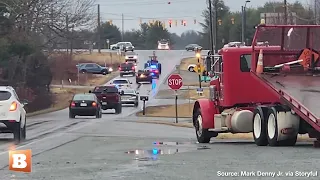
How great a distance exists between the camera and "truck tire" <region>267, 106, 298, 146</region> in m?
18.4

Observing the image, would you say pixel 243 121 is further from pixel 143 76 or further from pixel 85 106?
pixel 143 76

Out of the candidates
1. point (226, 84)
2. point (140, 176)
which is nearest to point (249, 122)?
point (226, 84)

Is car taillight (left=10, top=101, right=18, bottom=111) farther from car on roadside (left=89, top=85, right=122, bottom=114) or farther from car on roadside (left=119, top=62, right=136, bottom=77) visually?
car on roadside (left=119, top=62, right=136, bottom=77)

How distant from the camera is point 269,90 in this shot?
A: 1955cm

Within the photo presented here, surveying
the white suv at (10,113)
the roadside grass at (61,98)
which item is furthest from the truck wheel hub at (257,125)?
the roadside grass at (61,98)

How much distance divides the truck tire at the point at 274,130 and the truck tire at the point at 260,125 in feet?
0.56

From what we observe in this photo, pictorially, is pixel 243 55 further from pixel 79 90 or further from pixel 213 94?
pixel 79 90

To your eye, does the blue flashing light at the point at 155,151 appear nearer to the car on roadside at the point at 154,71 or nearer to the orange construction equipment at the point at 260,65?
the orange construction equipment at the point at 260,65

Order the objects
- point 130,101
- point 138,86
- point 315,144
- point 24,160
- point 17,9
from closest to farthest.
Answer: point 24,160, point 315,144, point 17,9, point 130,101, point 138,86

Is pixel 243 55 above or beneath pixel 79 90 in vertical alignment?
above

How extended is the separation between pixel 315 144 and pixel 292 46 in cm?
339

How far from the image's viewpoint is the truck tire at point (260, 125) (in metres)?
19.1

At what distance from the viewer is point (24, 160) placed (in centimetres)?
1061

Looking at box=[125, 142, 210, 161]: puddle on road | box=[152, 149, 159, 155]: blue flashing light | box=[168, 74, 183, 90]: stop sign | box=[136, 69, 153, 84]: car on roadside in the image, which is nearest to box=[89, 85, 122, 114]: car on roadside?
box=[168, 74, 183, 90]: stop sign
